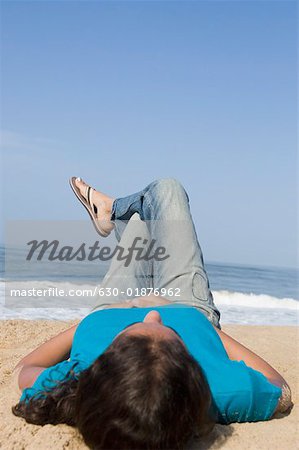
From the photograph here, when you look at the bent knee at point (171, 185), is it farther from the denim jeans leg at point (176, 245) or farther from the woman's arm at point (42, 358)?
the woman's arm at point (42, 358)

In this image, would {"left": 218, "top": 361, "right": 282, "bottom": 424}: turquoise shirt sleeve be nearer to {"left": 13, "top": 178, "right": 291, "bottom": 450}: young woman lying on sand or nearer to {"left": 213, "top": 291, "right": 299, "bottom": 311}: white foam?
{"left": 13, "top": 178, "right": 291, "bottom": 450}: young woman lying on sand

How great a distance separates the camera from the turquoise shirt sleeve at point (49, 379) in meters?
1.97

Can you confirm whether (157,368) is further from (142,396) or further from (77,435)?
(77,435)

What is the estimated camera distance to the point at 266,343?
446 centimetres

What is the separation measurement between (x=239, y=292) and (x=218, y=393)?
13.0 meters

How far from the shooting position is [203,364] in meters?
2.05

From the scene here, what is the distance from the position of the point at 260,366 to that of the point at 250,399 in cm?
23

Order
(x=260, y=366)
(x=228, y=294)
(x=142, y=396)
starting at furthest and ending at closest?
(x=228, y=294)
(x=260, y=366)
(x=142, y=396)

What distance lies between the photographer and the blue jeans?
2.78 m

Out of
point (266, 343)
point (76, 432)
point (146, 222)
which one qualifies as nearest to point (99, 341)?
point (76, 432)

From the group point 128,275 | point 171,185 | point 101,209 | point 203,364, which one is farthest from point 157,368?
point 101,209

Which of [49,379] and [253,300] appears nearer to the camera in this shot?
[49,379]

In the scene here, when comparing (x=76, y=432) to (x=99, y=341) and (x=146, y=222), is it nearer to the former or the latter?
(x=99, y=341)

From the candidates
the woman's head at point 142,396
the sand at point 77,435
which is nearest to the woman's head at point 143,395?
the woman's head at point 142,396
